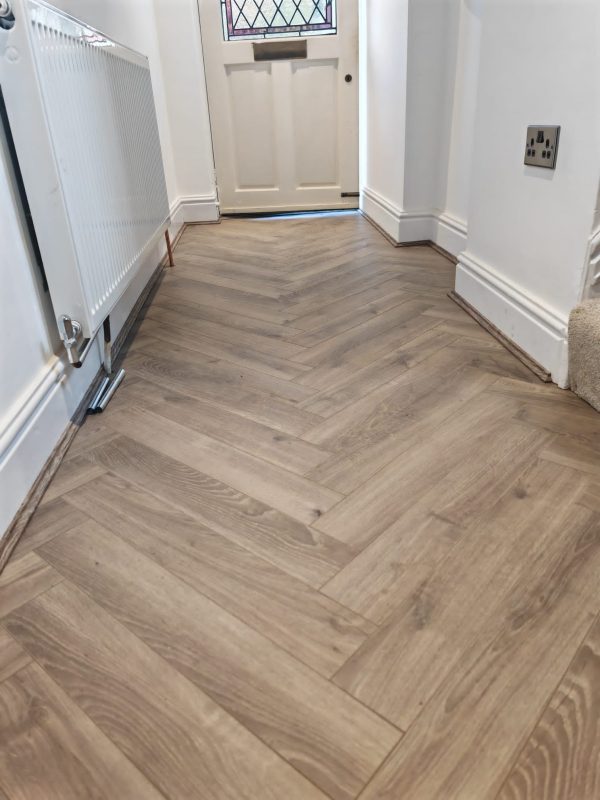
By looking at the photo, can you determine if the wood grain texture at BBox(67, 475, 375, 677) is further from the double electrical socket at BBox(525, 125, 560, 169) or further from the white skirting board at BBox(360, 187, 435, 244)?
the white skirting board at BBox(360, 187, 435, 244)

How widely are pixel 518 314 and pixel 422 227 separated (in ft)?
4.02

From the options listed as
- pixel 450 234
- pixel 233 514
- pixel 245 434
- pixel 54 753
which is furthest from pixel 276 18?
pixel 54 753

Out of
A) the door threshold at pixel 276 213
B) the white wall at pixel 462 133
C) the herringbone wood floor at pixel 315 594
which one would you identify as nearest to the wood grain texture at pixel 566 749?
the herringbone wood floor at pixel 315 594

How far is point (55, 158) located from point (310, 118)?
251 cm

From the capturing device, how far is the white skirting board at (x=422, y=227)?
236 centimetres

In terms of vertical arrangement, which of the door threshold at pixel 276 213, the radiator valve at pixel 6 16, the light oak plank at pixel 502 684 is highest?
the radiator valve at pixel 6 16

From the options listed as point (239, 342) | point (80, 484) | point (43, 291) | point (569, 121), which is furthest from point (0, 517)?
point (569, 121)

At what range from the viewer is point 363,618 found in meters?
0.77

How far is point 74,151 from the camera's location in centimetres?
120

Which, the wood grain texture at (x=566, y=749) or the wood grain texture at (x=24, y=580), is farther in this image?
the wood grain texture at (x=24, y=580)

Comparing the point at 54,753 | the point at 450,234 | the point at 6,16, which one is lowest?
the point at 54,753

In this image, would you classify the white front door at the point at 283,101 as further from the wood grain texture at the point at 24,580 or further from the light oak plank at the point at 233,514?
the wood grain texture at the point at 24,580

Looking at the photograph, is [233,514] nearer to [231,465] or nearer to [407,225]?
[231,465]

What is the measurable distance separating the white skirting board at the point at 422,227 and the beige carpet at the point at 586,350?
1.10 meters
